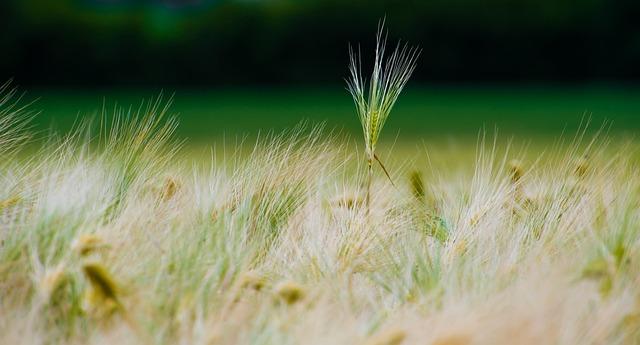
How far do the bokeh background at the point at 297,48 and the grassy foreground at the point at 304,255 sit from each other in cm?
852

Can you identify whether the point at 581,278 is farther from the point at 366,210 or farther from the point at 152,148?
the point at 152,148

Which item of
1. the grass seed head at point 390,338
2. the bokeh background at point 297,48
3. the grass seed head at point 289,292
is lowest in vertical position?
the grass seed head at point 390,338

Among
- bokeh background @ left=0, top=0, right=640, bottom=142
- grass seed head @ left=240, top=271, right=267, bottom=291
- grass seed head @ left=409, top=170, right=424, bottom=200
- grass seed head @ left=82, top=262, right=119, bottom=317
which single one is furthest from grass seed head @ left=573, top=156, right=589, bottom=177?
bokeh background @ left=0, top=0, right=640, bottom=142

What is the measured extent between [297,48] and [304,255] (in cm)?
967

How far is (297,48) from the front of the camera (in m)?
10.8

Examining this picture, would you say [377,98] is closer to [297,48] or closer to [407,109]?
[407,109]

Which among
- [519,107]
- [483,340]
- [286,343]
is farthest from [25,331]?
[519,107]

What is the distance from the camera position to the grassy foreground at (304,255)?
0.96 meters

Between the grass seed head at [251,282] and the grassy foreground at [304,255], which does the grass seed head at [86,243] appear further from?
the grass seed head at [251,282]

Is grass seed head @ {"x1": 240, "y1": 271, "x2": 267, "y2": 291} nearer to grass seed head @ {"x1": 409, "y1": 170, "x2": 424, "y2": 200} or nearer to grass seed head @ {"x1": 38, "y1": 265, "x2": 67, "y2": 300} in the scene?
grass seed head @ {"x1": 38, "y1": 265, "x2": 67, "y2": 300}

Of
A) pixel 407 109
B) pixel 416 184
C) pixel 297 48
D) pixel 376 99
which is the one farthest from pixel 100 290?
pixel 297 48

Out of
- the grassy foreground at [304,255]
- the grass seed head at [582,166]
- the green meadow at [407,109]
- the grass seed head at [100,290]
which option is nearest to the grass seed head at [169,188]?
the grassy foreground at [304,255]

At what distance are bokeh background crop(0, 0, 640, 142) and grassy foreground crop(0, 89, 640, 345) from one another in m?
8.52

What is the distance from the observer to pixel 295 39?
10.7 m
